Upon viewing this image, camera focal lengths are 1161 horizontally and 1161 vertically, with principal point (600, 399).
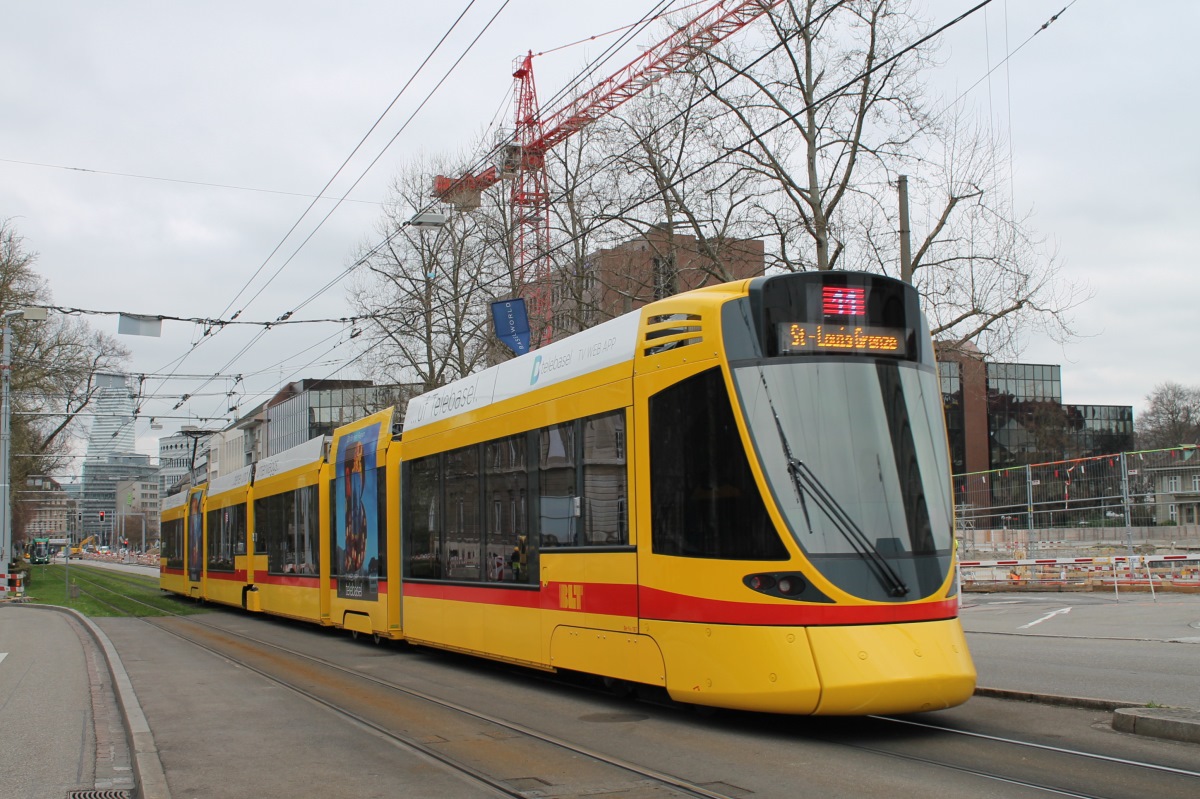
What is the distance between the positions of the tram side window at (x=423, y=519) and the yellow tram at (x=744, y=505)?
2.18 meters

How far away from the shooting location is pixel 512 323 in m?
21.3

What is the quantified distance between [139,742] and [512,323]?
44.1 feet

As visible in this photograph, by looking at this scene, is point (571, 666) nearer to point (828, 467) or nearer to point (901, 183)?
point (828, 467)

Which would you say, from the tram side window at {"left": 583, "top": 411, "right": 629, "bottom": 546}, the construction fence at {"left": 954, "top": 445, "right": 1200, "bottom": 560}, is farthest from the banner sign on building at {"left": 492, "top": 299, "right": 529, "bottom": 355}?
the tram side window at {"left": 583, "top": 411, "right": 629, "bottom": 546}

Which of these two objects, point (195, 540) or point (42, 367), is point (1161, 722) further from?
point (42, 367)

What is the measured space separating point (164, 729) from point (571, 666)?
11.3ft

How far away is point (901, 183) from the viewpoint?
18125 mm

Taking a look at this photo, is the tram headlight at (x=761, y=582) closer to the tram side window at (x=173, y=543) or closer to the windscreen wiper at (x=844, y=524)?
the windscreen wiper at (x=844, y=524)

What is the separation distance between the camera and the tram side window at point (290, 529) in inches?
774

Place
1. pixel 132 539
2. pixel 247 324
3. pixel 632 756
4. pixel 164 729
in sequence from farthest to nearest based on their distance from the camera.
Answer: pixel 132 539 → pixel 247 324 → pixel 164 729 → pixel 632 756

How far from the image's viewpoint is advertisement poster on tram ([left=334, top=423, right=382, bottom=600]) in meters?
16.3

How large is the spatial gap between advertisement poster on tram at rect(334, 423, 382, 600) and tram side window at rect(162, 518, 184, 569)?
1904cm

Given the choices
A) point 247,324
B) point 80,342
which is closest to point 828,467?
point 247,324

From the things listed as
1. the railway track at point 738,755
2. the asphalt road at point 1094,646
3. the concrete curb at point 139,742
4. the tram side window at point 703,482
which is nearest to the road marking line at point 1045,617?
the asphalt road at point 1094,646
